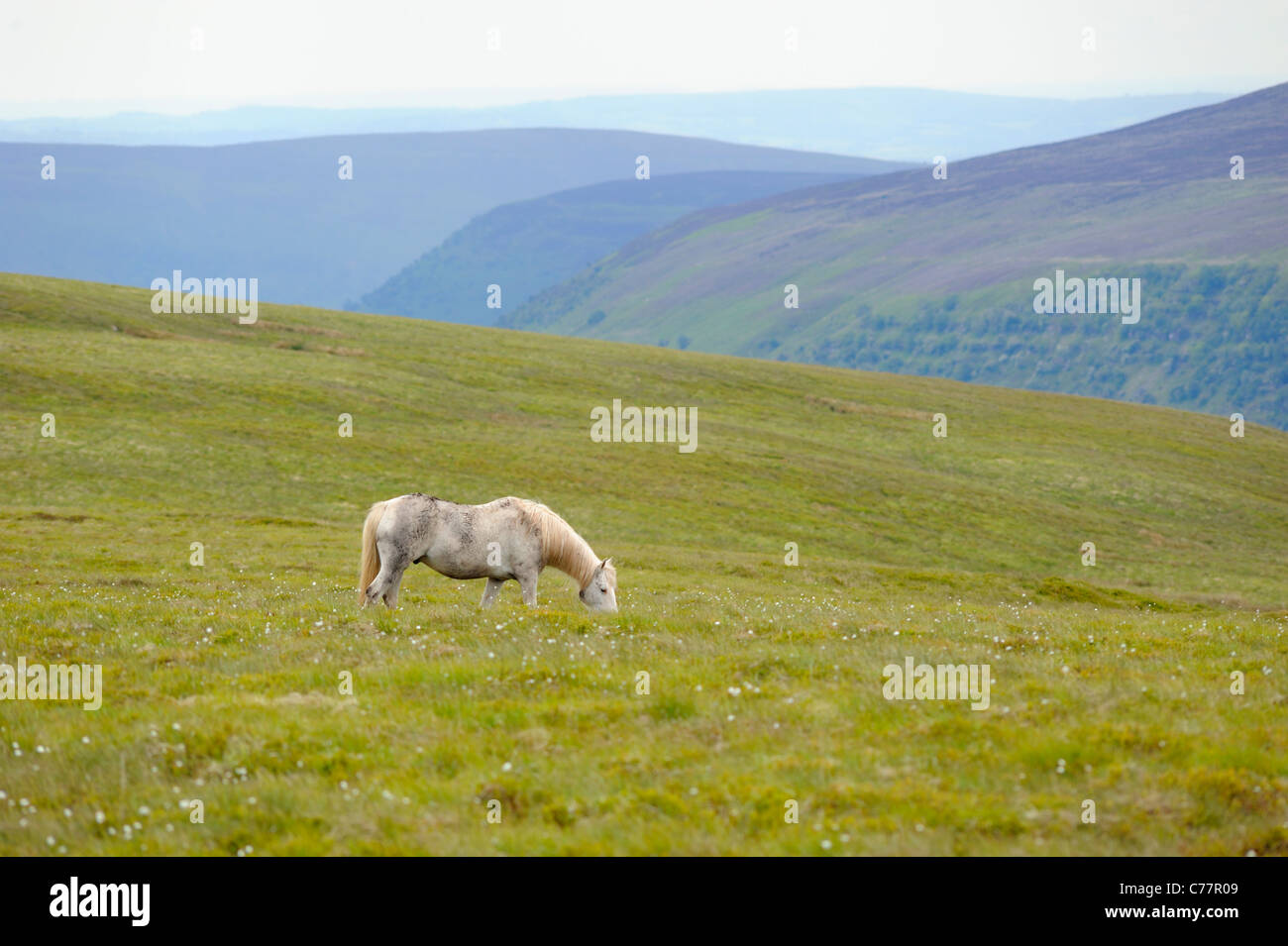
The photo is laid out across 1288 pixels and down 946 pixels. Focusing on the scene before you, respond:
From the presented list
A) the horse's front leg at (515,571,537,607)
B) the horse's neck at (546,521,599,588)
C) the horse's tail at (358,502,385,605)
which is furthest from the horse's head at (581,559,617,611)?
the horse's tail at (358,502,385,605)

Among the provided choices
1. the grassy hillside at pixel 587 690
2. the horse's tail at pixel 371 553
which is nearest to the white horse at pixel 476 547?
the horse's tail at pixel 371 553

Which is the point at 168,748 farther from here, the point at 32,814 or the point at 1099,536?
the point at 1099,536

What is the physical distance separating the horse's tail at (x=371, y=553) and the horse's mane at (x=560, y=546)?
2.51 m

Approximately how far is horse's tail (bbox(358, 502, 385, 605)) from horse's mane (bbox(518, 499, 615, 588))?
8.22 ft

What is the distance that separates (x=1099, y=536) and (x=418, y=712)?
2302 inches

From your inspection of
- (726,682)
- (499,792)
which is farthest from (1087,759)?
(499,792)

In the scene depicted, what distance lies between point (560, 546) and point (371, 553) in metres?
3.26

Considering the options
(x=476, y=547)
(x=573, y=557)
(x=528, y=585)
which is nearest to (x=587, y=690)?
(x=476, y=547)

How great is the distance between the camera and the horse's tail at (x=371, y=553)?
18578mm

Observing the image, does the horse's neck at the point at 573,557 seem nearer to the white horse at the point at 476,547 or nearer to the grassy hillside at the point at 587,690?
the white horse at the point at 476,547

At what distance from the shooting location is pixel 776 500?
6066 cm

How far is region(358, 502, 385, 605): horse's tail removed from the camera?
61.0 ft

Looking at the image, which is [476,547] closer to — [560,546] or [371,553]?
[560,546]

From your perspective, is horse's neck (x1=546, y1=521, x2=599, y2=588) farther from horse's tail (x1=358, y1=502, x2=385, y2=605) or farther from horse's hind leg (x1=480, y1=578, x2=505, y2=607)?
horse's tail (x1=358, y1=502, x2=385, y2=605)
